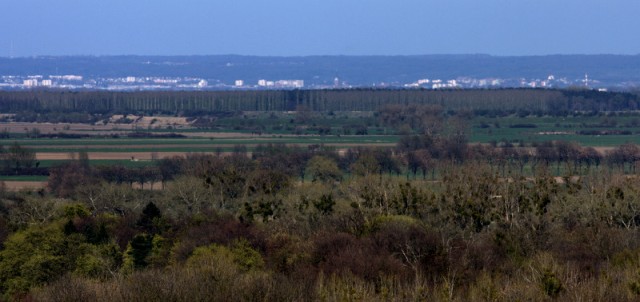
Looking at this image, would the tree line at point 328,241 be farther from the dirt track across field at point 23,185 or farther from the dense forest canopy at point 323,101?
the dense forest canopy at point 323,101

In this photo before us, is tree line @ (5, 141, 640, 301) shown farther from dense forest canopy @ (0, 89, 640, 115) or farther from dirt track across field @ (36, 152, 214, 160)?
Result: dense forest canopy @ (0, 89, 640, 115)

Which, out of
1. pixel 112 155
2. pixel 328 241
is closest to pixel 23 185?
pixel 112 155

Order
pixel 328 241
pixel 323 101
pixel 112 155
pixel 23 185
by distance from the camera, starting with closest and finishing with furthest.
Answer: pixel 328 241, pixel 23 185, pixel 112 155, pixel 323 101

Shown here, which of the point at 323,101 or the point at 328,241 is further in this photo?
the point at 323,101

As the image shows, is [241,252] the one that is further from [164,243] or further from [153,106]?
[153,106]

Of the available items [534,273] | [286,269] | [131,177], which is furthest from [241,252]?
[131,177]

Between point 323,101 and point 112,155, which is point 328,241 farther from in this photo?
point 323,101

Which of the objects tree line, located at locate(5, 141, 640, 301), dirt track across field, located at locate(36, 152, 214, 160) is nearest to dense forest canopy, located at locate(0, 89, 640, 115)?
dirt track across field, located at locate(36, 152, 214, 160)

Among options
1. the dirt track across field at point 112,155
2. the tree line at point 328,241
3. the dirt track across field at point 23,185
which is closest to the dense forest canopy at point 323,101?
the dirt track across field at point 112,155
